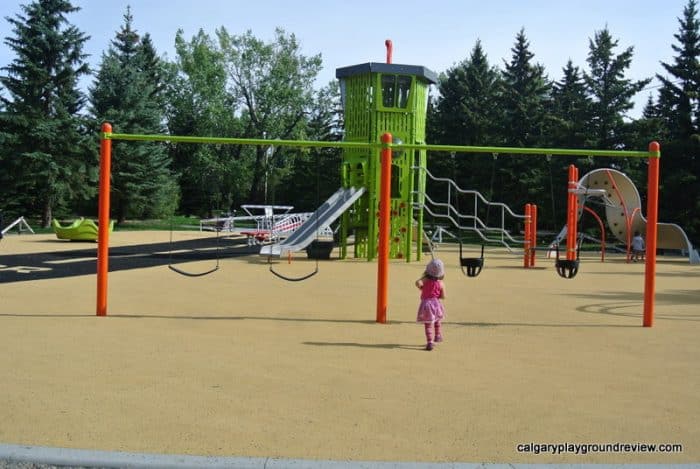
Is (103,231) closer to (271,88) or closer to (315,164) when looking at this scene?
(315,164)

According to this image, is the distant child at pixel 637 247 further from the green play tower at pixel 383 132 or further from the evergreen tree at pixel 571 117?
the evergreen tree at pixel 571 117

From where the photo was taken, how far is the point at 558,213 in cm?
3934

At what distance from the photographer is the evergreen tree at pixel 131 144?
4125 centimetres

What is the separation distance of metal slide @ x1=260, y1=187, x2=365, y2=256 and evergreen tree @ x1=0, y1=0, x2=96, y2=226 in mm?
22022

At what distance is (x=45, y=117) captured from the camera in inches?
1464

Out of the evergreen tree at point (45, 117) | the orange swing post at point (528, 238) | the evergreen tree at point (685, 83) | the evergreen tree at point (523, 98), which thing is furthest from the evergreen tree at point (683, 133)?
the evergreen tree at point (45, 117)

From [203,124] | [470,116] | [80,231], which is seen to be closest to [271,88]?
[203,124]

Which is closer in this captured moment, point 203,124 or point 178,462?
point 178,462

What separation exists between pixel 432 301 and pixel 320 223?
11424mm

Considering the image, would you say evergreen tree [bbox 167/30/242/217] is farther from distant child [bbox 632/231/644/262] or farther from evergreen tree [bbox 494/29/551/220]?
distant child [bbox 632/231/644/262]

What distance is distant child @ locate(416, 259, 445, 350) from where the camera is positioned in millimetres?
7715

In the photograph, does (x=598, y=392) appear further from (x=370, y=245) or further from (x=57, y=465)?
(x=370, y=245)

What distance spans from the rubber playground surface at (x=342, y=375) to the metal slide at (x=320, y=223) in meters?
5.48

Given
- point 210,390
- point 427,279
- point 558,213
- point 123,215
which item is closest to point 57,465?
point 210,390
